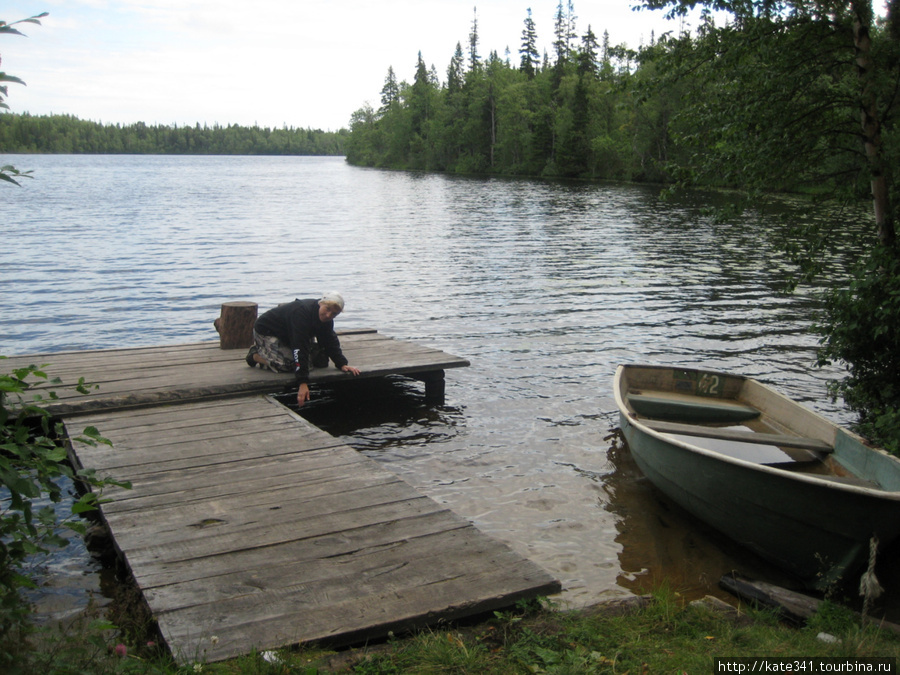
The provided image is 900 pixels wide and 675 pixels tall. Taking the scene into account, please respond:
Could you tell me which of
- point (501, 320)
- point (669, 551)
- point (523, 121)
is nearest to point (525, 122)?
point (523, 121)

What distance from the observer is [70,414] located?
26.0ft

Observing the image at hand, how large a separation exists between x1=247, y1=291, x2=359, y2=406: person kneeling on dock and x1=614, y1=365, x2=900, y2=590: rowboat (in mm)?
3513

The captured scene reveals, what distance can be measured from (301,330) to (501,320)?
8.12 metres

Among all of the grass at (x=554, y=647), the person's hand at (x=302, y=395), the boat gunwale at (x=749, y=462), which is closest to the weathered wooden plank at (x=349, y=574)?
the grass at (x=554, y=647)

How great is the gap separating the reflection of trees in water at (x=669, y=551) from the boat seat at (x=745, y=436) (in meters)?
0.74

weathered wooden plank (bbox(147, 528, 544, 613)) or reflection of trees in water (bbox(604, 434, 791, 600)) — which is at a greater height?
weathered wooden plank (bbox(147, 528, 544, 613))

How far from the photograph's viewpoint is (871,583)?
5.05 meters

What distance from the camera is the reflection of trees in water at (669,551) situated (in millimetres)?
6039

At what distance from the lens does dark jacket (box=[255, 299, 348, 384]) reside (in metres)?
8.66

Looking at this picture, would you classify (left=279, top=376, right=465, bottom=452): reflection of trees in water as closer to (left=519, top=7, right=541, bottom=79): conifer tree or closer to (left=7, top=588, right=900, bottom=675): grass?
(left=7, top=588, right=900, bottom=675): grass

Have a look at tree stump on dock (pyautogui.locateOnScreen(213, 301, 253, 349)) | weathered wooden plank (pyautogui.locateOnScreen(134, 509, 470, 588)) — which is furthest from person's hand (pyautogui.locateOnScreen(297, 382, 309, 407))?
weathered wooden plank (pyautogui.locateOnScreen(134, 509, 470, 588))

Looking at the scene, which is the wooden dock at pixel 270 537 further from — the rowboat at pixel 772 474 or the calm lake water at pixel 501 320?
the rowboat at pixel 772 474

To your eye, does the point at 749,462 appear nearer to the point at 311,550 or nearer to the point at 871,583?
the point at 871,583

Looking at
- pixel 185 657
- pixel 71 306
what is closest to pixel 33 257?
pixel 71 306
